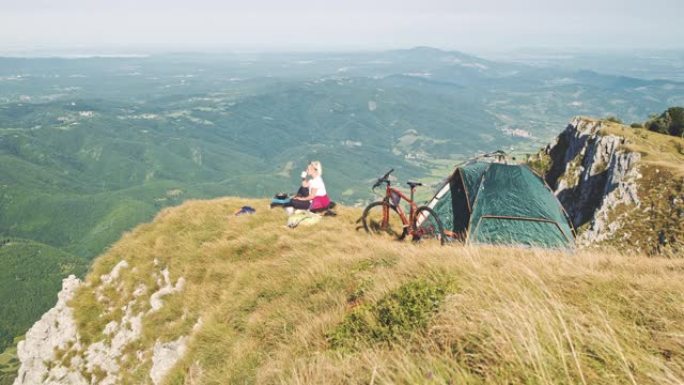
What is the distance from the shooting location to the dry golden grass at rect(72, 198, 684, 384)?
3.30 m

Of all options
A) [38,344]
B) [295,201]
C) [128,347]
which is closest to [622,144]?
[295,201]

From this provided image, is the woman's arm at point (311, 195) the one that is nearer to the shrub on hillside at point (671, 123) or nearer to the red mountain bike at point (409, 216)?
the red mountain bike at point (409, 216)

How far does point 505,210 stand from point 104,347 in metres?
15.4

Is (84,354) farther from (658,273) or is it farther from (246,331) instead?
(658,273)

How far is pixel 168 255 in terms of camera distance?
49.9 feet

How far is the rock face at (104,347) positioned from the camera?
443 inches

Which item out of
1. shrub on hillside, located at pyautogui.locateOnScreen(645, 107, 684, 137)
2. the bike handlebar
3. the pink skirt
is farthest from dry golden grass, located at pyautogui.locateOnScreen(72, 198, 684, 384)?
shrub on hillside, located at pyautogui.locateOnScreen(645, 107, 684, 137)

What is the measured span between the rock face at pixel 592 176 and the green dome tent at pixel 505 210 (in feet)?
40.9

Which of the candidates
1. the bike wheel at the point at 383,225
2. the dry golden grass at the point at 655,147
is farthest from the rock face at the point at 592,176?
the bike wheel at the point at 383,225

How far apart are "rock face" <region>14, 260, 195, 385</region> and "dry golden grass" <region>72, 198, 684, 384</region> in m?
0.27

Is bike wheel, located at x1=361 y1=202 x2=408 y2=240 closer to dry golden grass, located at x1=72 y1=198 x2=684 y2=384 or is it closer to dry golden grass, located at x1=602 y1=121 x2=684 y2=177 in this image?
dry golden grass, located at x1=72 y1=198 x2=684 y2=384

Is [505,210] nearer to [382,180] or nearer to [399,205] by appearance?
[399,205]

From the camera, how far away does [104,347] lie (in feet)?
42.7

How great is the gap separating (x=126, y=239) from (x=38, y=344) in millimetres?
5471
